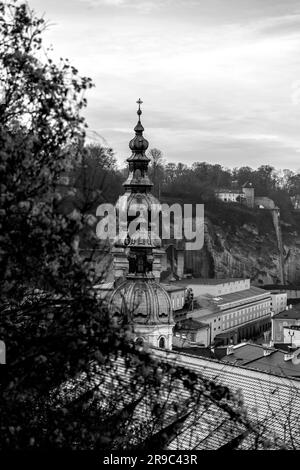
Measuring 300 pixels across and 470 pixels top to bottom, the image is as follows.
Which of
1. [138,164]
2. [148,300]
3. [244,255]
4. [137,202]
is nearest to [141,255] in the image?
[148,300]

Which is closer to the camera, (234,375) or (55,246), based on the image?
(55,246)

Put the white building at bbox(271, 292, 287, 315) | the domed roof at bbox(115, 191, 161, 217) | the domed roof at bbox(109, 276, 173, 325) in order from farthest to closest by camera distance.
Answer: the white building at bbox(271, 292, 287, 315) → the domed roof at bbox(115, 191, 161, 217) → the domed roof at bbox(109, 276, 173, 325)

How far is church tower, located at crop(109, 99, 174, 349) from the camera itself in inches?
800

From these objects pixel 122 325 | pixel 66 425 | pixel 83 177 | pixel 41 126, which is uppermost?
pixel 41 126

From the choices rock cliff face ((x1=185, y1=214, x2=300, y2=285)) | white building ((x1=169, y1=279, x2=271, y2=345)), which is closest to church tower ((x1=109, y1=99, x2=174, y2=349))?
white building ((x1=169, y1=279, x2=271, y2=345))

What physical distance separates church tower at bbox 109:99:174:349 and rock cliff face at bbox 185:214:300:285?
155 ft

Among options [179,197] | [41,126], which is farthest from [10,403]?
[179,197]

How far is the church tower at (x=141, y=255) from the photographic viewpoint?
800 inches

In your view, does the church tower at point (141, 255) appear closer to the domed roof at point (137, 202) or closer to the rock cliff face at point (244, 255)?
the domed roof at point (137, 202)

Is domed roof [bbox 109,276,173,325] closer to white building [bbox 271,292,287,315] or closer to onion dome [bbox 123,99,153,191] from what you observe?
onion dome [bbox 123,99,153,191]

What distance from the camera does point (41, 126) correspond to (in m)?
5.62

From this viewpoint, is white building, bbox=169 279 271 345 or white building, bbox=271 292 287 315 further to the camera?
white building, bbox=271 292 287 315

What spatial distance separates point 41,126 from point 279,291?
60.2m
